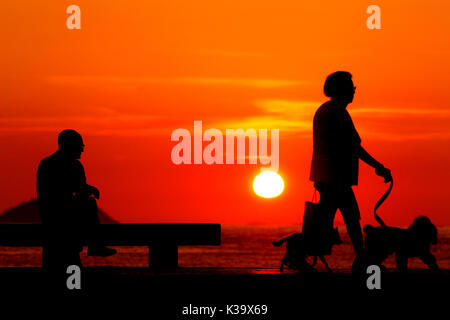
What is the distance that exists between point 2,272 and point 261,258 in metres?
79.8

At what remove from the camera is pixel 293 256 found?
38.8 ft

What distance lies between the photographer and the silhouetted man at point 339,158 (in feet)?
35.7

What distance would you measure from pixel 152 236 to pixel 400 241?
411 cm

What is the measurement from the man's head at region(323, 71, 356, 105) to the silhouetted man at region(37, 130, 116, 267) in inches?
114

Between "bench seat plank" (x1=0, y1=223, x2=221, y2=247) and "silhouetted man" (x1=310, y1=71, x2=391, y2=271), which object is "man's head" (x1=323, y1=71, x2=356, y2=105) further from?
"bench seat plank" (x1=0, y1=223, x2=221, y2=247)

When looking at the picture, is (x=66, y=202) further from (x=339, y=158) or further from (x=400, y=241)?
(x=400, y=241)

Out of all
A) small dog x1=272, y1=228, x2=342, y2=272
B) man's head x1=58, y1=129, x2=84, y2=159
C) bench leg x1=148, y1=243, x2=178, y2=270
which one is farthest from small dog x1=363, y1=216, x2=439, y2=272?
bench leg x1=148, y1=243, x2=178, y2=270

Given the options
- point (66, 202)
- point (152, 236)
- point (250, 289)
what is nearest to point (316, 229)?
point (250, 289)

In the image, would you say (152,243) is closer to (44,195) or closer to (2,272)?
(2,272)

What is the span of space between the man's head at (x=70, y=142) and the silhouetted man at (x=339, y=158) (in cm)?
270

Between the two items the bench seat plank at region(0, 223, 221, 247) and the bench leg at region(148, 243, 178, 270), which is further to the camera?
the bench leg at region(148, 243, 178, 270)

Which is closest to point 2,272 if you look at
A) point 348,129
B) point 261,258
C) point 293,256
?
point 293,256

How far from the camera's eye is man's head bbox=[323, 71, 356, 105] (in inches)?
432

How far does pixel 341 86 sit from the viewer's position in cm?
1098
